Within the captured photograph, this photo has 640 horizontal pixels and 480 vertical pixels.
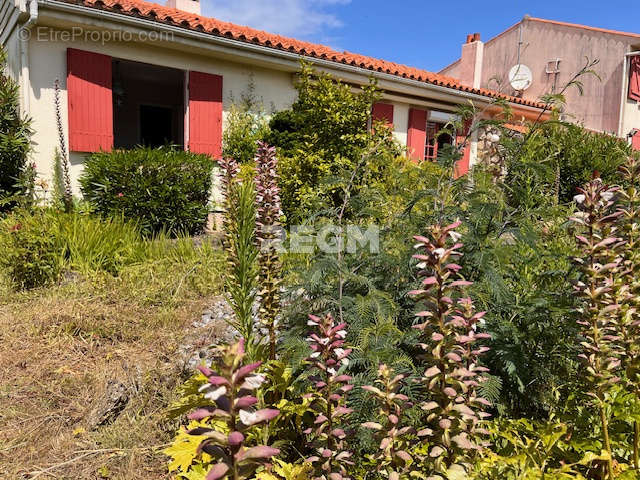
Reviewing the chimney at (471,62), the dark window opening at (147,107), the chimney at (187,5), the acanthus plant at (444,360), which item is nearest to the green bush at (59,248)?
the acanthus plant at (444,360)

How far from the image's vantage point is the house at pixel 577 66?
48.2ft

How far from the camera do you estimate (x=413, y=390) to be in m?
1.96

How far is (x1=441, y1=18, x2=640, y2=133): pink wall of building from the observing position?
584 inches

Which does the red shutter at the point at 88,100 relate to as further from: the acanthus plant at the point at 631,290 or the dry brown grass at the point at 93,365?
the acanthus plant at the point at 631,290

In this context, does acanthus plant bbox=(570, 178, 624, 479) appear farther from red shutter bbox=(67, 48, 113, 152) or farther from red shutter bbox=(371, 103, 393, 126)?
red shutter bbox=(371, 103, 393, 126)

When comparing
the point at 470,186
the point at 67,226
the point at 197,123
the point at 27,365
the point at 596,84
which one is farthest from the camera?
the point at 596,84

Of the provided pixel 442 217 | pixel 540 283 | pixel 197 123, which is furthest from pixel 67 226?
pixel 540 283

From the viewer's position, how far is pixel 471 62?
15258 millimetres

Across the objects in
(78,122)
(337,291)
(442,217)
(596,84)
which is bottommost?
(337,291)

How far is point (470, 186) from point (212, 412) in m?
2.16

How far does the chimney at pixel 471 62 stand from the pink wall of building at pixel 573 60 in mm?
163

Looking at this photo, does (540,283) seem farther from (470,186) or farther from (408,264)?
(470,186)

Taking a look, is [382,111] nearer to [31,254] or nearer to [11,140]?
[11,140]

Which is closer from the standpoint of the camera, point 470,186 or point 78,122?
point 470,186
